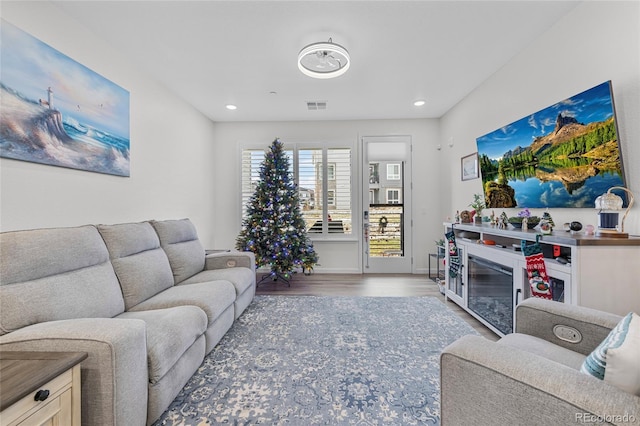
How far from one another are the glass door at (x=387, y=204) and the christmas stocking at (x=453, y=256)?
1.42m

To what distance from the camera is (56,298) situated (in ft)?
4.93

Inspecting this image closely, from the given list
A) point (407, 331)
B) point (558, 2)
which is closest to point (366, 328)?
point (407, 331)

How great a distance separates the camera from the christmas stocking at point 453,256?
10.5ft

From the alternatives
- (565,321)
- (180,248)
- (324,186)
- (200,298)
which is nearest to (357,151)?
(324,186)

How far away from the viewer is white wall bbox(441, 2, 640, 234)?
170 cm

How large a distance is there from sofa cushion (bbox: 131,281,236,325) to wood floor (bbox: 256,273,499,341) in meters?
1.48

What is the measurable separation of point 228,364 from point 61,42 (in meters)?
2.85

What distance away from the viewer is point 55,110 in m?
1.95

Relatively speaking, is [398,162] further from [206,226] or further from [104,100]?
[104,100]

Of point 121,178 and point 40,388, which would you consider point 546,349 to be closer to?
point 40,388

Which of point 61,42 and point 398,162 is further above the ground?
point 61,42

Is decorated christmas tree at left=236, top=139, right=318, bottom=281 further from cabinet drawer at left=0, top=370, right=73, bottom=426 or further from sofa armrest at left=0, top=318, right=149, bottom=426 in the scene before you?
cabinet drawer at left=0, top=370, right=73, bottom=426

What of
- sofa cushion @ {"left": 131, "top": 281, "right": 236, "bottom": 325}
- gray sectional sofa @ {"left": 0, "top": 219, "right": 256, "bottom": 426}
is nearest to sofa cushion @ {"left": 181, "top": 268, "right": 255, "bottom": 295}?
gray sectional sofa @ {"left": 0, "top": 219, "right": 256, "bottom": 426}

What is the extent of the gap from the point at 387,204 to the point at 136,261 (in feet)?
12.6
